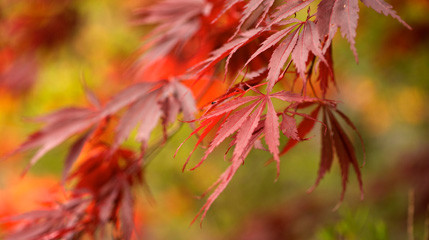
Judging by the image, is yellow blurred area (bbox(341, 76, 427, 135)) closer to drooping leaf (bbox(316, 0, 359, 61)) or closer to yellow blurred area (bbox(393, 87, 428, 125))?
yellow blurred area (bbox(393, 87, 428, 125))

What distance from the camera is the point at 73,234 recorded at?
95 centimetres

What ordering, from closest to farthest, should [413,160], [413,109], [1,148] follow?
[413,160] < [413,109] < [1,148]

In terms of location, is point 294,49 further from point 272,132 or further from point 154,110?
point 154,110

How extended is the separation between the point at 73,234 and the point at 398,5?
1.47 m

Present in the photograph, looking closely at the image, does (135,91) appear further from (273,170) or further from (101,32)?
(273,170)

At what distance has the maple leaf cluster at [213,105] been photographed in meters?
0.60

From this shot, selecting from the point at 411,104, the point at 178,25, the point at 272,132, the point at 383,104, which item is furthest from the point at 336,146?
the point at 383,104

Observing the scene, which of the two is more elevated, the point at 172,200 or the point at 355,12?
the point at 355,12

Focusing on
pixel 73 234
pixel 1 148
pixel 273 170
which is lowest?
pixel 273 170

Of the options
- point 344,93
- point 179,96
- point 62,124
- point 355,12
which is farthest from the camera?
point 344,93

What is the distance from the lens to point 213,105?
2.14 ft

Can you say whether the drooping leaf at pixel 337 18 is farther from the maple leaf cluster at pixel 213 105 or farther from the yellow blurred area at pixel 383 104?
the yellow blurred area at pixel 383 104

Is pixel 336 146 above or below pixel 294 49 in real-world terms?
below

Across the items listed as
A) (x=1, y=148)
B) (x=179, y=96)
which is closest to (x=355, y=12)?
(x=179, y=96)
